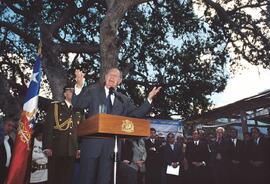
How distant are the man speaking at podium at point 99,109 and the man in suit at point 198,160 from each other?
289 inches

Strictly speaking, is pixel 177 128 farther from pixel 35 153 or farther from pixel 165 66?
pixel 35 153

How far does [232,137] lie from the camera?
11039 mm

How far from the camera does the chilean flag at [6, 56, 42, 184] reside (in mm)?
5754

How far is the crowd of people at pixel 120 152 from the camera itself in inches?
157

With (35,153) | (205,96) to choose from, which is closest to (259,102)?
(205,96)

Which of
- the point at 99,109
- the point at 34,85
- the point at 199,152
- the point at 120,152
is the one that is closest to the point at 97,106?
the point at 99,109

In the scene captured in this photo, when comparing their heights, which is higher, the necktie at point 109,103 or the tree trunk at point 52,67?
the tree trunk at point 52,67

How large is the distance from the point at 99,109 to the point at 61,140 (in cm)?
183

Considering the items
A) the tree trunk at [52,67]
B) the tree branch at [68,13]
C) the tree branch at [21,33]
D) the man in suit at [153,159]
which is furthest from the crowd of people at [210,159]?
the tree branch at [21,33]

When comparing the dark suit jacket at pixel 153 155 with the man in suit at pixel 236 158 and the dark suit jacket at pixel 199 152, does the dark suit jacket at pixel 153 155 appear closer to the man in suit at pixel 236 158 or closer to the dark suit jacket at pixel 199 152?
the dark suit jacket at pixel 199 152

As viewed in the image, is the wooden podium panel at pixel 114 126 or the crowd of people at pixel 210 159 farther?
the crowd of people at pixel 210 159

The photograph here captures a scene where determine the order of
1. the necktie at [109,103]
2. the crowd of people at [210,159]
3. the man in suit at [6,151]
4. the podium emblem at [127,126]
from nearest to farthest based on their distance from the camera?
the podium emblem at [127,126] < the necktie at [109,103] < the man in suit at [6,151] < the crowd of people at [210,159]

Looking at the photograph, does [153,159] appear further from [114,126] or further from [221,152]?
[114,126]

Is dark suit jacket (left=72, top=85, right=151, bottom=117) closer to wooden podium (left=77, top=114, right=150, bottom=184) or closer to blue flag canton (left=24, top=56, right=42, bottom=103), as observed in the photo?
wooden podium (left=77, top=114, right=150, bottom=184)
